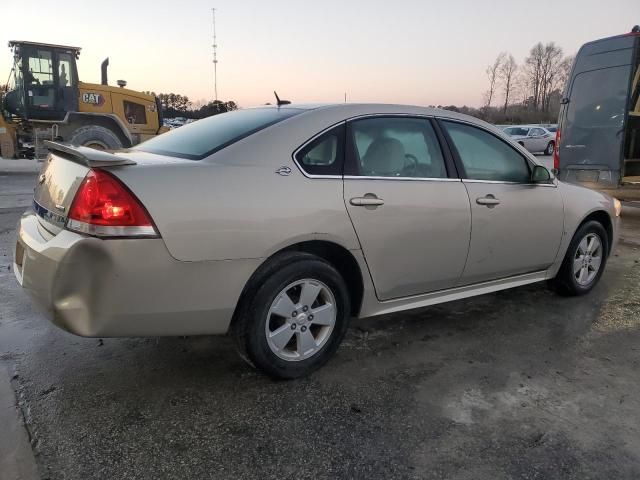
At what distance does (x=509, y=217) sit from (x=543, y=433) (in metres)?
1.63

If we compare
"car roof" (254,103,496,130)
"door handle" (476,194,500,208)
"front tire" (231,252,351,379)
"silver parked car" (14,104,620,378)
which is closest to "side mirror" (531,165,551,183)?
"silver parked car" (14,104,620,378)

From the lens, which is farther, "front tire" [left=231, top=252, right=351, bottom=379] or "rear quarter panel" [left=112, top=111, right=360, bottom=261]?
"front tire" [left=231, top=252, right=351, bottom=379]

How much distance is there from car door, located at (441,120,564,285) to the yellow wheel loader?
10.8 metres

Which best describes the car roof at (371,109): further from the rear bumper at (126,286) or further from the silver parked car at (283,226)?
the rear bumper at (126,286)

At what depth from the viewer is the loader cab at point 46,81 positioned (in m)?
12.5

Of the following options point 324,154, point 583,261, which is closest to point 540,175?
point 583,261

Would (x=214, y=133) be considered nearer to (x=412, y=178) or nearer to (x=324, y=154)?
(x=324, y=154)

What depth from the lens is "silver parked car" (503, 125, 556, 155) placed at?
24.5 meters

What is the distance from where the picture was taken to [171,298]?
98.6 inches

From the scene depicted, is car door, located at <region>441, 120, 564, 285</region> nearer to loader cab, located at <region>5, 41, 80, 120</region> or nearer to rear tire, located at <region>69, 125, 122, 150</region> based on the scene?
rear tire, located at <region>69, 125, 122, 150</region>

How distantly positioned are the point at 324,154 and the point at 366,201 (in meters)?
0.35

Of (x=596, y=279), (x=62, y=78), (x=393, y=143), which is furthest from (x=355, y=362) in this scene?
(x=62, y=78)

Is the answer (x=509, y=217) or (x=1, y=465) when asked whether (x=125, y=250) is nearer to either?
(x=1, y=465)

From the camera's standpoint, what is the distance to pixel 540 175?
13.0 ft
